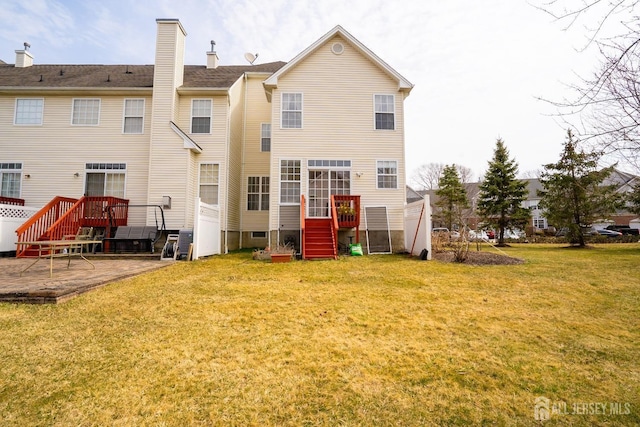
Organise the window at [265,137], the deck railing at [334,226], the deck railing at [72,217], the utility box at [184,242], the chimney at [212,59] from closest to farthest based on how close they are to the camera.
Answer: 1. the deck railing at [72,217]
2. the utility box at [184,242]
3. the deck railing at [334,226]
4. the window at [265,137]
5. the chimney at [212,59]

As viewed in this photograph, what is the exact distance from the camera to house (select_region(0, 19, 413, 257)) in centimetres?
1280

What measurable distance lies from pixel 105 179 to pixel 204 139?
461 centimetres

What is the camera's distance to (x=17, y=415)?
→ 227cm

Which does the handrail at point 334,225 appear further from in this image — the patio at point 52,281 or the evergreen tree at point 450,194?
the evergreen tree at point 450,194

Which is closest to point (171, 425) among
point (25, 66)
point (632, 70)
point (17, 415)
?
point (17, 415)

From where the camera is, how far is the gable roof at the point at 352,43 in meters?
13.0

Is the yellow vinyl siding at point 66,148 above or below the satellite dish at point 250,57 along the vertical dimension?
below

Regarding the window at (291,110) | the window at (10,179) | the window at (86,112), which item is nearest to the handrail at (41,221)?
the window at (10,179)

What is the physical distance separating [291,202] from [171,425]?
35.6 ft

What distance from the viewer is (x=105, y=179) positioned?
1330 cm

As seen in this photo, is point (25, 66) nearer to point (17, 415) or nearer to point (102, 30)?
point (102, 30)

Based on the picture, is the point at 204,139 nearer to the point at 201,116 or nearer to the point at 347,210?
the point at 201,116

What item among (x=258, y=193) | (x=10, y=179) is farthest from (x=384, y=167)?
(x=10, y=179)

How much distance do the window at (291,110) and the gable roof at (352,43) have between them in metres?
0.80
